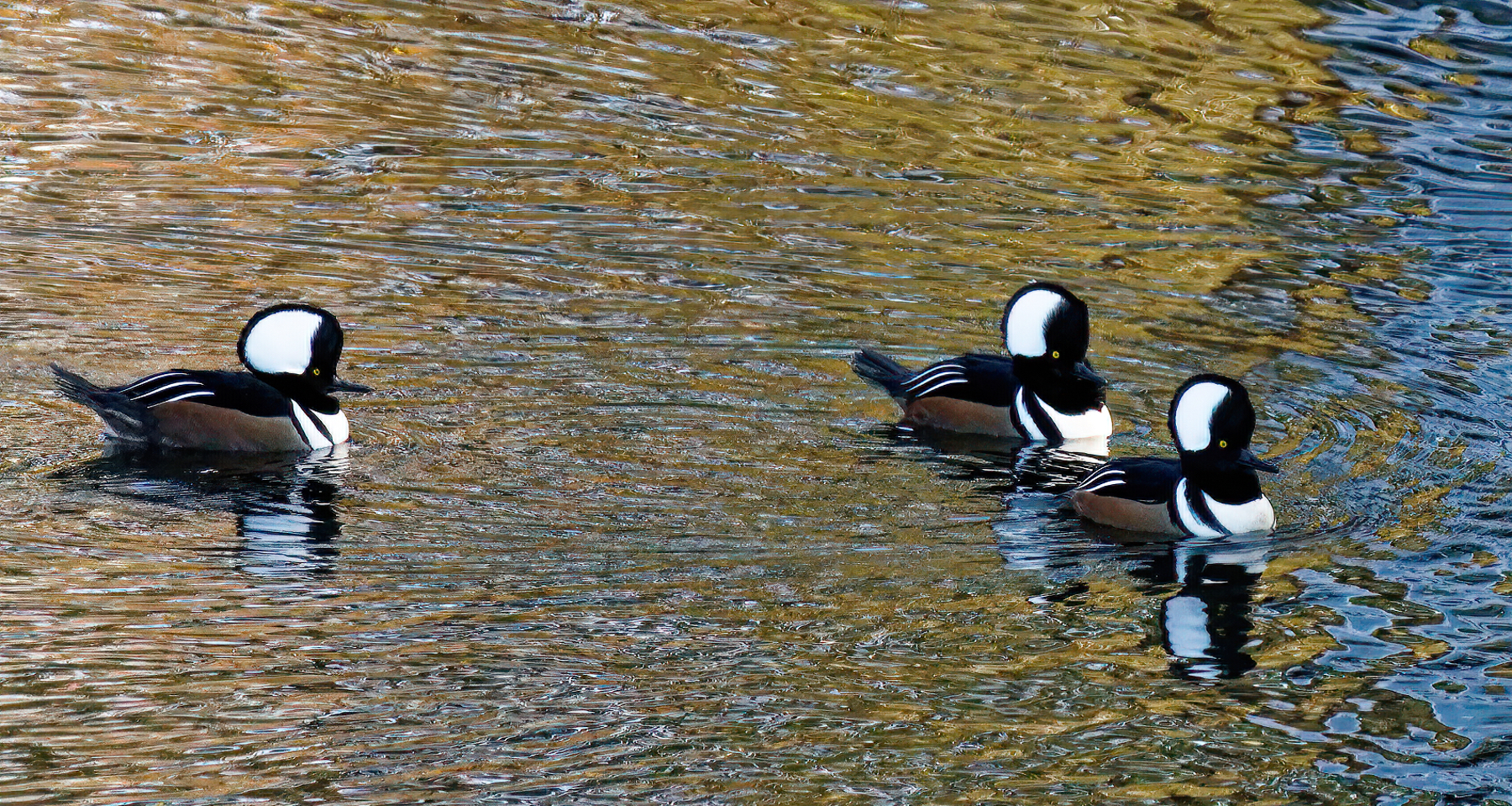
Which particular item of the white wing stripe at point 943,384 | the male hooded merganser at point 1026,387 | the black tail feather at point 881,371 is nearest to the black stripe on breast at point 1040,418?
the male hooded merganser at point 1026,387

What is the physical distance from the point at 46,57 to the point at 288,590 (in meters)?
10.3

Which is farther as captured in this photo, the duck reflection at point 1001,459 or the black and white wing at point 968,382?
the black and white wing at point 968,382

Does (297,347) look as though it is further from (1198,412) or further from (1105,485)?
(1198,412)

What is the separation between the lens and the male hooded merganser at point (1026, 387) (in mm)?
10281

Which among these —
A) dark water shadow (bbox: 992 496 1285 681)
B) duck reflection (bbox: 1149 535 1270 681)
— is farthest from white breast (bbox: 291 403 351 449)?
duck reflection (bbox: 1149 535 1270 681)

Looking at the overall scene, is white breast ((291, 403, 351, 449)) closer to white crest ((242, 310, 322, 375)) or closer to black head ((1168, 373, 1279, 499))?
white crest ((242, 310, 322, 375))

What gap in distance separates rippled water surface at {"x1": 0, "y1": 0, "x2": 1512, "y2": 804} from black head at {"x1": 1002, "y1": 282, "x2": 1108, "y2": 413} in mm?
352

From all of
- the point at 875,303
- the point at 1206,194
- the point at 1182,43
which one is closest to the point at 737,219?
the point at 875,303

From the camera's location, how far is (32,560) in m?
7.66

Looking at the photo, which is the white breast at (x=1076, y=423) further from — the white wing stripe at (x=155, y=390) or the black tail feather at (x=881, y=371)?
the white wing stripe at (x=155, y=390)

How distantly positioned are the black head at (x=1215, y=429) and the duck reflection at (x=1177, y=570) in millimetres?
309

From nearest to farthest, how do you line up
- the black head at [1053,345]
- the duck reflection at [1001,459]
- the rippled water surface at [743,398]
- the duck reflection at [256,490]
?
the rippled water surface at [743,398], the duck reflection at [256,490], the duck reflection at [1001,459], the black head at [1053,345]

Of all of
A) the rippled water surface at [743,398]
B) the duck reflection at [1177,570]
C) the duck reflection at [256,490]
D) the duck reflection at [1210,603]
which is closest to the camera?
the rippled water surface at [743,398]

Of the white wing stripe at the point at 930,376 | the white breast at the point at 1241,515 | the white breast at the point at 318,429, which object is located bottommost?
the white breast at the point at 1241,515
